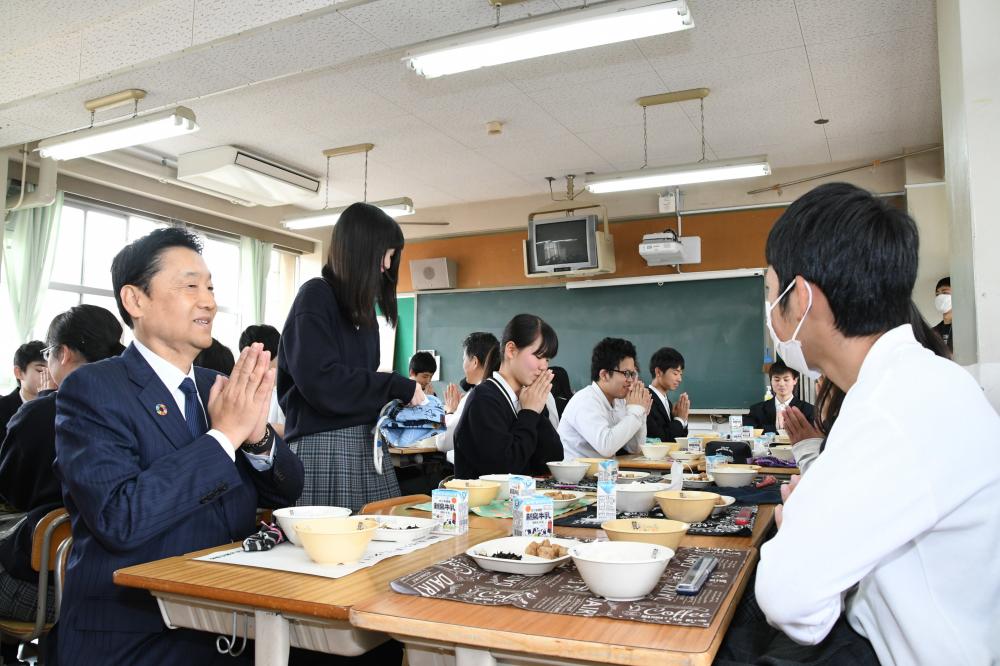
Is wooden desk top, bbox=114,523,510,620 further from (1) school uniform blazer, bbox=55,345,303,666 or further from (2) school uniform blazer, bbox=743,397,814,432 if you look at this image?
(2) school uniform blazer, bbox=743,397,814,432

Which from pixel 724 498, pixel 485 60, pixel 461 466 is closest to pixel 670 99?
pixel 485 60

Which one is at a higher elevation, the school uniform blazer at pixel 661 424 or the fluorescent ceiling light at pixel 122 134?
the fluorescent ceiling light at pixel 122 134

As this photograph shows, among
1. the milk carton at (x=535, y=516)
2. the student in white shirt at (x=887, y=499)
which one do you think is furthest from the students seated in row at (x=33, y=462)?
the student in white shirt at (x=887, y=499)

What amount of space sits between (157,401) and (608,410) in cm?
279

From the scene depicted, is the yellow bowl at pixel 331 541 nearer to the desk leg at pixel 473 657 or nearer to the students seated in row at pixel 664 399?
the desk leg at pixel 473 657

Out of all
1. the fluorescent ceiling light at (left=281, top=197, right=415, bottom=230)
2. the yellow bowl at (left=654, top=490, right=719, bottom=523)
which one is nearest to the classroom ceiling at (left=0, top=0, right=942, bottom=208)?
the fluorescent ceiling light at (left=281, top=197, right=415, bottom=230)

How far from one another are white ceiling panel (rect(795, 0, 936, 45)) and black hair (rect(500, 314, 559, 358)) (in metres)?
2.27

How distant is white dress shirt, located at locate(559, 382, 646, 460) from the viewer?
11.5ft

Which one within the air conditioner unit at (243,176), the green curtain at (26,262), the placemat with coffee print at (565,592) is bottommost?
the placemat with coffee print at (565,592)

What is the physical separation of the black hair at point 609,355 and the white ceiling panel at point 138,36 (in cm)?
265

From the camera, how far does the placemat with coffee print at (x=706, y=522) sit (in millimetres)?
1610

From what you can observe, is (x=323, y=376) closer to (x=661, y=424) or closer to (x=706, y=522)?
(x=706, y=522)

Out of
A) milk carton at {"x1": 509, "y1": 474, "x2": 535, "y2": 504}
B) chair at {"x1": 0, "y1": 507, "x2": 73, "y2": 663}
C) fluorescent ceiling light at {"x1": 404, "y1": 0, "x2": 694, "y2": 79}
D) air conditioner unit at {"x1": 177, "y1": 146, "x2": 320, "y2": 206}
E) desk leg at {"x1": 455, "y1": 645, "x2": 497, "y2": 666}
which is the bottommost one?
chair at {"x1": 0, "y1": 507, "x2": 73, "y2": 663}

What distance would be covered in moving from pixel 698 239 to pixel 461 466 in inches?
187
